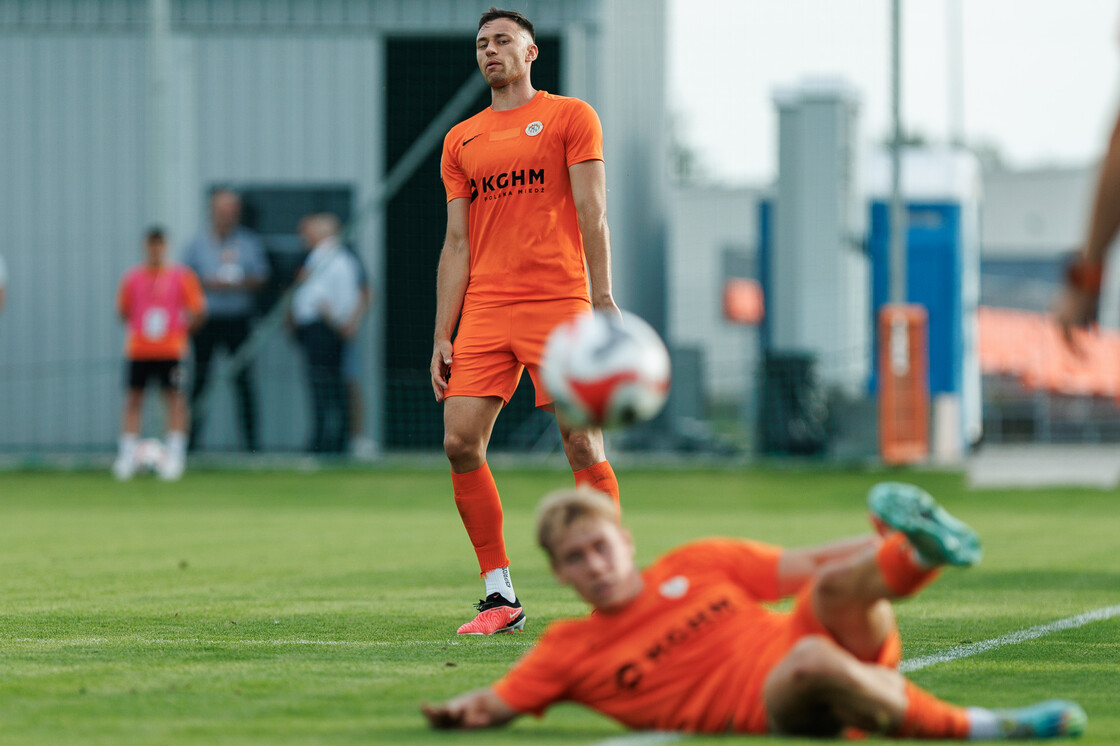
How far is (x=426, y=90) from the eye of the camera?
19.6 metres

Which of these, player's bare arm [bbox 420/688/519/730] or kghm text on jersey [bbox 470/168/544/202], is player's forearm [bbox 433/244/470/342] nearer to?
kghm text on jersey [bbox 470/168/544/202]

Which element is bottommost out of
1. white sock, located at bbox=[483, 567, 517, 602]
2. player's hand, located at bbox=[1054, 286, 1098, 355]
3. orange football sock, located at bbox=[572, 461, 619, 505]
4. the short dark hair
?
white sock, located at bbox=[483, 567, 517, 602]

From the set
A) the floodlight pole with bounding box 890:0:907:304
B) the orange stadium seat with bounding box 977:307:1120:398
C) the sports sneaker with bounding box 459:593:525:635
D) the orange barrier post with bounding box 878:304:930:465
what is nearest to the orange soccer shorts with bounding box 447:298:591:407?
the sports sneaker with bounding box 459:593:525:635

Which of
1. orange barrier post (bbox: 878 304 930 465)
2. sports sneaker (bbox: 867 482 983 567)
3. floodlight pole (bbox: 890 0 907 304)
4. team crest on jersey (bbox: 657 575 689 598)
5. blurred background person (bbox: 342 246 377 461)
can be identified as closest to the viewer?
sports sneaker (bbox: 867 482 983 567)

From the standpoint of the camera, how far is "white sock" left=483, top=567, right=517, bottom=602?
20.4 ft

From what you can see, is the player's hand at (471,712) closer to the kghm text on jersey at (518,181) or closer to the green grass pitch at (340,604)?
the green grass pitch at (340,604)

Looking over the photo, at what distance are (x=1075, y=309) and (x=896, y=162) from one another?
14818 millimetres

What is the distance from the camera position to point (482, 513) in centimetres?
634

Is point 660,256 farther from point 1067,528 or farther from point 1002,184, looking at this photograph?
point 1002,184

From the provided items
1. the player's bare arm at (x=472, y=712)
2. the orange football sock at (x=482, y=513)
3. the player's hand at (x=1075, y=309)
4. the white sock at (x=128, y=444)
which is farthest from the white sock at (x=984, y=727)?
the white sock at (x=128, y=444)

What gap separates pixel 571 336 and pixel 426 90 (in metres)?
15.4

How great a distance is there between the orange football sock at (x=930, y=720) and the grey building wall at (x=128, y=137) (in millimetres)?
14974

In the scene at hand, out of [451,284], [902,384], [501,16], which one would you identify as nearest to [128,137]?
[902,384]

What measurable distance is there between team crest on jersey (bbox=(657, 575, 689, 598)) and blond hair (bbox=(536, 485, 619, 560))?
0.66 ft
